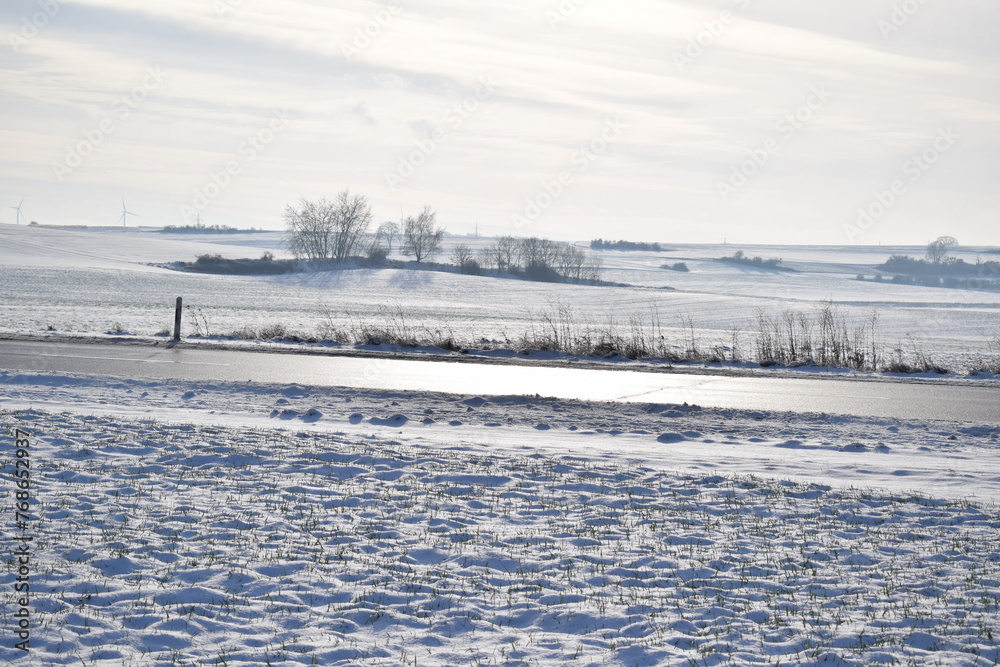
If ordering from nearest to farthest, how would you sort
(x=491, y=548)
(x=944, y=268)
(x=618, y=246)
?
(x=491, y=548) < (x=944, y=268) < (x=618, y=246)

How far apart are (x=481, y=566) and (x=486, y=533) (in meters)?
0.79

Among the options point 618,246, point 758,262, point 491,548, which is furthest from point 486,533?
point 618,246

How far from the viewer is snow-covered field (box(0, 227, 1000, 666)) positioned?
500 centimetres

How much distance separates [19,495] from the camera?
23.7 feet

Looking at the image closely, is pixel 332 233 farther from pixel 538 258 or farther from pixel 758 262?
pixel 758 262

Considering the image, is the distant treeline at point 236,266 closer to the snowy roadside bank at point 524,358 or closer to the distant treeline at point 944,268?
the snowy roadside bank at point 524,358

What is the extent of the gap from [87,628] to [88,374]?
12.5 m

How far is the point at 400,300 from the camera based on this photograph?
195 ft

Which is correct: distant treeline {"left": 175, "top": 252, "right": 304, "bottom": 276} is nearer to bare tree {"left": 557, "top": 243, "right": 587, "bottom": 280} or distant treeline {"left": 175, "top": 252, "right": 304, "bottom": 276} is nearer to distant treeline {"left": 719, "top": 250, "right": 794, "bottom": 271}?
bare tree {"left": 557, "top": 243, "right": 587, "bottom": 280}

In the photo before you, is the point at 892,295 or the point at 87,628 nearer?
the point at 87,628

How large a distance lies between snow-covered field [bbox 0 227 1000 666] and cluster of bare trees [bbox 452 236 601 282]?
8124 centimetres

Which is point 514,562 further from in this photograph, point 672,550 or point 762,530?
point 762,530

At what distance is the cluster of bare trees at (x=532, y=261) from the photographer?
314 ft

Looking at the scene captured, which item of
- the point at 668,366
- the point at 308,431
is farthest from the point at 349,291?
the point at 308,431
